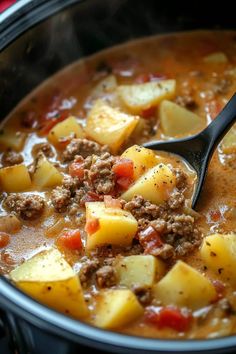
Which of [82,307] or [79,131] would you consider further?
[79,131]

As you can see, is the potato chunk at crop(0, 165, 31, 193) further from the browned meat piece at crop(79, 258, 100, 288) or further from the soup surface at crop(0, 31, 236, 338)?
the browned meat piece at crop(79, 258, 100, 288)

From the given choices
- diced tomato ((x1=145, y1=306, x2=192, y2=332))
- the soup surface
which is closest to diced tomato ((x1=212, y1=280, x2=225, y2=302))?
the soup surface

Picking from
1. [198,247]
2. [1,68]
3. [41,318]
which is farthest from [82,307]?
[1,68]

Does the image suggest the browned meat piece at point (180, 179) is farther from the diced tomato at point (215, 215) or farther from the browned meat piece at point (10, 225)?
the browned meat piece at point (10, 225)

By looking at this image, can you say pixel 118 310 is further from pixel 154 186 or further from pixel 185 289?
pixel 154 186

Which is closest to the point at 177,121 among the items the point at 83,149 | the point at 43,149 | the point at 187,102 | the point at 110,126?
the point at 187,102

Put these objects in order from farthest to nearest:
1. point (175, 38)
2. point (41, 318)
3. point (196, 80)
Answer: point (175, 38), point (196, 80), point (41, 318)

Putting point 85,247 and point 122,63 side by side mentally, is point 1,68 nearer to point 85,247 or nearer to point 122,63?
point 122,63

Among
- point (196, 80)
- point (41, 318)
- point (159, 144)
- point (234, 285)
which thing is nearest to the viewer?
point (41, 318)
